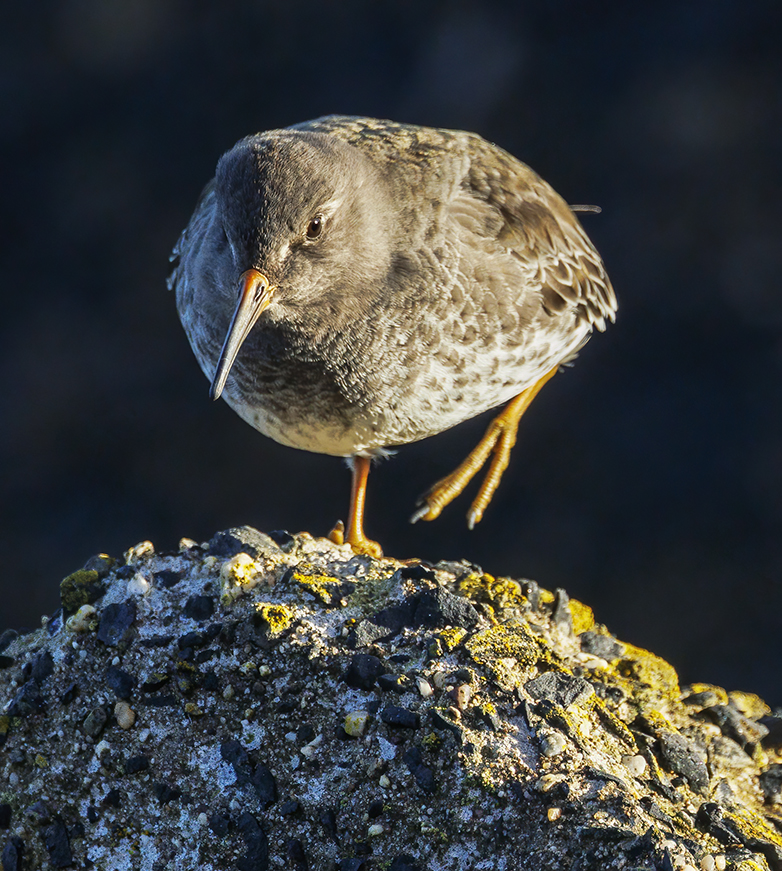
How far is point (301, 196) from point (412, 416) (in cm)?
81

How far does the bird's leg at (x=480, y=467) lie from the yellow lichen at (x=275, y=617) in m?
1.38

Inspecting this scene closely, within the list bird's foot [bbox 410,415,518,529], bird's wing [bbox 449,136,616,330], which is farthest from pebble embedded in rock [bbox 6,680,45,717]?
bird's wing [bbox 449,136,616,330]

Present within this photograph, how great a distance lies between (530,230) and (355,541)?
4.14 ft

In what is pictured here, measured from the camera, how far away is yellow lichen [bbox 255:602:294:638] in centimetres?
215

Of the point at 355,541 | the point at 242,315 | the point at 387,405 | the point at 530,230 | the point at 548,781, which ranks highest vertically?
the point at 530,230

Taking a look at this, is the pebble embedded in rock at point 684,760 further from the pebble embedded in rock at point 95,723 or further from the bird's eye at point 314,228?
the bird's eye at point 314,228

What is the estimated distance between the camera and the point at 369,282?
2.79 m

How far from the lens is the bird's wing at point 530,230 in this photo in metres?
3.16

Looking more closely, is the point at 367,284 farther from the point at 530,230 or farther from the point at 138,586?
the point at 138,586

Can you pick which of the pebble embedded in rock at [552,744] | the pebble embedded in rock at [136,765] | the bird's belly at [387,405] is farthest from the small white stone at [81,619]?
the pebble embedded in rock at [552,744]

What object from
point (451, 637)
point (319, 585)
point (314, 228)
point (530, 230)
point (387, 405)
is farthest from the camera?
point (530, 230)

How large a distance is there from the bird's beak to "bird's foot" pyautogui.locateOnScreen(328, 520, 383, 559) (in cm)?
96

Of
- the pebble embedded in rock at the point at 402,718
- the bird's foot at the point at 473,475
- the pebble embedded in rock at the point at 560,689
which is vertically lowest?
the bird's foot at the point at 473,475

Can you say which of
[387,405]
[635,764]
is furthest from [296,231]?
[635,764]
